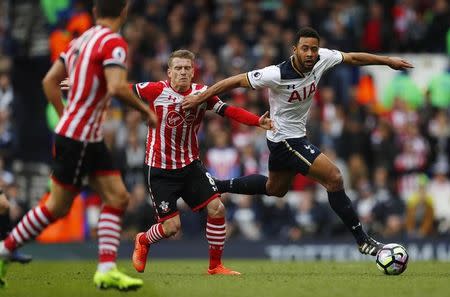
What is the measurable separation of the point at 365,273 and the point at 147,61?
1035cm

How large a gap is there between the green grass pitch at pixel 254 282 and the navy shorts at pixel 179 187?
74 cm

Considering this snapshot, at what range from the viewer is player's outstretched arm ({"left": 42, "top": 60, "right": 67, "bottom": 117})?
31.3 ft

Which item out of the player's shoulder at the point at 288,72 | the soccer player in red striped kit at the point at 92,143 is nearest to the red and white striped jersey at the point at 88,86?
the soccer player in red striped kit at the point at 92,143

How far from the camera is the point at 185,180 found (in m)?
12.0

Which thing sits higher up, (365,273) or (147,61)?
(147,61)

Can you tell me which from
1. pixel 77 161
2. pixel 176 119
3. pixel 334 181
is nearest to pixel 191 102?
pixel 176 119

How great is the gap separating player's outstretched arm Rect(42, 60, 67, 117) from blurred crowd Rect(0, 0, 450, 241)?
9055 millimetres

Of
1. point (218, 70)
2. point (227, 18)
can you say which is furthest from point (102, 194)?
point (227, 18)

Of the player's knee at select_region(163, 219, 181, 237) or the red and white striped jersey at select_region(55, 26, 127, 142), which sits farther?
the player's knee at select_region(163, 219, 181, 237)

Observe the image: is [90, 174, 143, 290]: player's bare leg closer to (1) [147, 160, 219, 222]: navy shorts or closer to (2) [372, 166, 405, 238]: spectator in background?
(1) [147, 160, 219, 222]: navy shorts

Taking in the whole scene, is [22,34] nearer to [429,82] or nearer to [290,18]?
[290,18]

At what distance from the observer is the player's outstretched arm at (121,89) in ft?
29.2

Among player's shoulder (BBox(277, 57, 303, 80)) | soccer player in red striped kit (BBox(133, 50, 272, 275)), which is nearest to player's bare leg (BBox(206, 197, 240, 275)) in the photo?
soccer player in red striped kit (BBox(133, 50, 272, 275))

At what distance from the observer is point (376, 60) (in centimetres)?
1194
